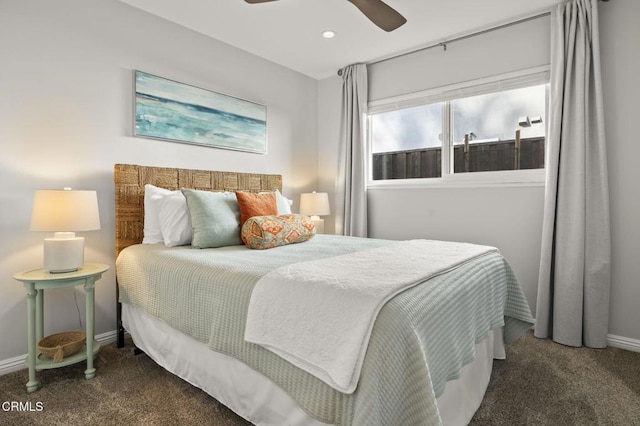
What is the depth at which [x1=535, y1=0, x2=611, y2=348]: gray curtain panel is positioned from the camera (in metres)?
2.48

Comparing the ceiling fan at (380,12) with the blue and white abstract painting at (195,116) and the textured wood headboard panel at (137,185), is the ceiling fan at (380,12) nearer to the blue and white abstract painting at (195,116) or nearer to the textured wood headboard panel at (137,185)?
the blue and white abstract painting at (195,116)

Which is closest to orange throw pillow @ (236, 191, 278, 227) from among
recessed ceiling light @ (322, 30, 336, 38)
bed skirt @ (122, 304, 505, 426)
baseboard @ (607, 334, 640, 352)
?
bed skirt @ (122, 304, 505, 426)

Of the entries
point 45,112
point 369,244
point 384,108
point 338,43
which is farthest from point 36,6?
point 384,108

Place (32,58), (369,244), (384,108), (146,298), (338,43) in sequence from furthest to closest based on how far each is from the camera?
(384,108)
(338,43)
(369,244)
(32,58)
(146,298)

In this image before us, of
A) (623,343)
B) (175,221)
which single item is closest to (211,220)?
(175,221)

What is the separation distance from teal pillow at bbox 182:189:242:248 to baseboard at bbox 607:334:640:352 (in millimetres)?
2781

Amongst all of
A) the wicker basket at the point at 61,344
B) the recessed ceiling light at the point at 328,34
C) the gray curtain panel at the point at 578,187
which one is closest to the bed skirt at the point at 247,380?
the wicker basket at the point at 61,344

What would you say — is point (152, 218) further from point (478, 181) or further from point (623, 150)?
point (623, 150)

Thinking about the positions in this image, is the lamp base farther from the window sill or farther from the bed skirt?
the window sill

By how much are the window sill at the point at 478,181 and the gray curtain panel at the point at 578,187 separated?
0.24m

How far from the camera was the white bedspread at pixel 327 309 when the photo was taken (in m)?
1.11

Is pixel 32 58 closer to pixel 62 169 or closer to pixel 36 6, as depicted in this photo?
pixel 36 6

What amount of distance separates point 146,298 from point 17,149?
4.00ft

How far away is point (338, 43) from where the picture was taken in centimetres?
328
